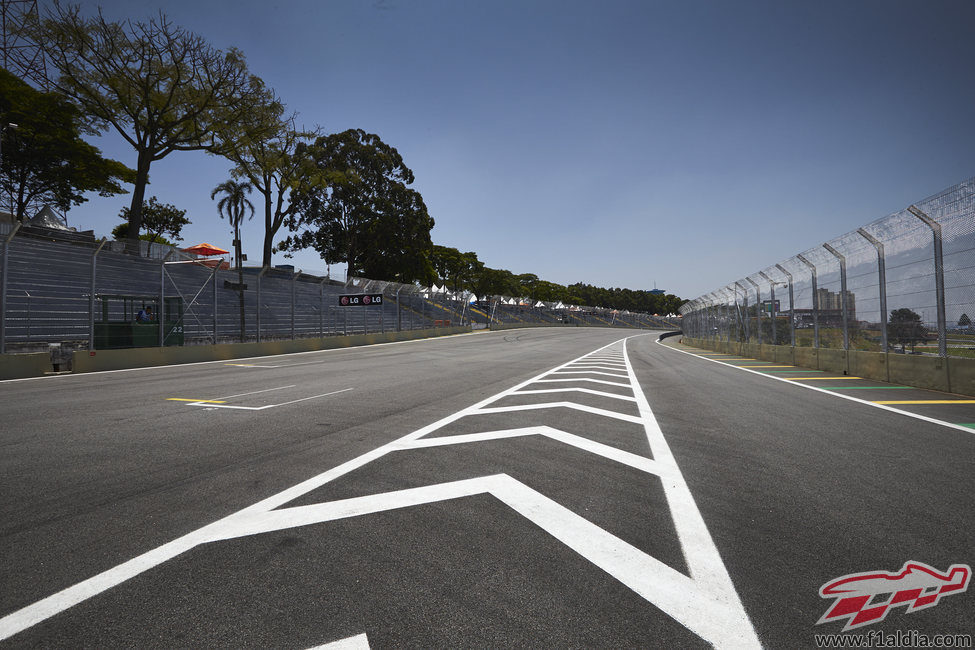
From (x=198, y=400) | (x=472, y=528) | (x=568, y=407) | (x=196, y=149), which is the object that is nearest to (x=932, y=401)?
(x=568, y=407)

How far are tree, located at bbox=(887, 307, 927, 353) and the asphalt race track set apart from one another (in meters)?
4.06

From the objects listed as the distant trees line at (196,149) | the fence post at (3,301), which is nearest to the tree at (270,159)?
the distant trees line at (196,149)

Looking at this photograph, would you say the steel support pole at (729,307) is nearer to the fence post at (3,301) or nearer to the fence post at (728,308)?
the fence post at (728,308)

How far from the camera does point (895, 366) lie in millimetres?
9961

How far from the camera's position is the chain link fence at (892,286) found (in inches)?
328

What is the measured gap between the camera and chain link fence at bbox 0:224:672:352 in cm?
1675

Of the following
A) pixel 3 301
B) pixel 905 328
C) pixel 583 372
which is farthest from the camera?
pixel 3 301

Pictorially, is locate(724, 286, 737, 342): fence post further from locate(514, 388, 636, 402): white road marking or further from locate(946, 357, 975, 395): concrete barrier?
locate(514, 388, 636, 402): white road marking

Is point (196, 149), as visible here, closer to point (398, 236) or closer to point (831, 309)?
point (398, 236)

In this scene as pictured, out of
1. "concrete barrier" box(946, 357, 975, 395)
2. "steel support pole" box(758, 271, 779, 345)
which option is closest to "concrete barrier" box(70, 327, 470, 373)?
"steel support pole" box(758, 271, 779, 345)

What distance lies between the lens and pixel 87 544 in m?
2.62

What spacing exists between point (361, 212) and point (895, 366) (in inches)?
1773

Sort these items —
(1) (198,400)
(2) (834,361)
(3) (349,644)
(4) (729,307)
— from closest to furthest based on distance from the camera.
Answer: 1. (3) (349,644)
2. (1) (198,400)
3. (2) (834,361)
4. (4) (729,307)

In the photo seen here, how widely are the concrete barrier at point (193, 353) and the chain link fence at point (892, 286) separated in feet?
69.8
